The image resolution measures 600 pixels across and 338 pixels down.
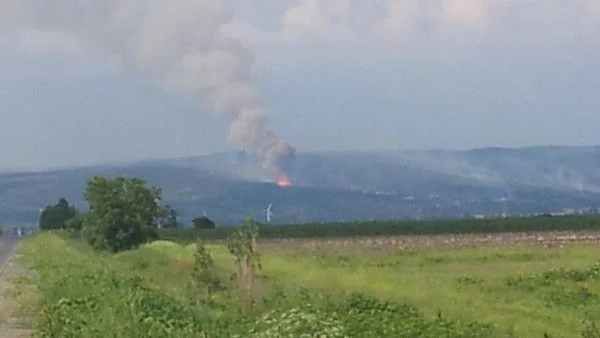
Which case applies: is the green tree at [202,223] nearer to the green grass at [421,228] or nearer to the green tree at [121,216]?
the green grass at [421,228]

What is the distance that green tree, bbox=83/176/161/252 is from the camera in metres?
54.6

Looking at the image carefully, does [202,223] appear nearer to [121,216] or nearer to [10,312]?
[121,216]

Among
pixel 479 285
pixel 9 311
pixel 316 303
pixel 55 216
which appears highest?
pixel 55 216

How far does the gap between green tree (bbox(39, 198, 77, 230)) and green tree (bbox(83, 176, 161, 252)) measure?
46.1 m

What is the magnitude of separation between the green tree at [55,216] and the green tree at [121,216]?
4610 centimetres

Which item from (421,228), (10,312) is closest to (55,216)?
(421,228)

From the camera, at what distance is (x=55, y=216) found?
4117 inches

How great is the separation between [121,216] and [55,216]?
51.4 m

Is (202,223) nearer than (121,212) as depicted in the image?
No

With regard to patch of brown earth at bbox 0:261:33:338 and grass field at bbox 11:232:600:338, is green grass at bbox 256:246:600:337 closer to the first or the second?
grass field at bbox 11:232:600:338

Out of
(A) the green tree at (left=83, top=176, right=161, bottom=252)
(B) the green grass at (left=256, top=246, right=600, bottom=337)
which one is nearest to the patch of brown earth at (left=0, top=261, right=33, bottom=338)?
(B) the green grass at (left=256, top=246, right=600, bottom=337)

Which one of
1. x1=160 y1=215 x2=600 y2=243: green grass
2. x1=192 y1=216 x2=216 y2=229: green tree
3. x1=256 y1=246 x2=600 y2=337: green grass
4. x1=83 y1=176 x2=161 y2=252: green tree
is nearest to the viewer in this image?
x1=256 y1=246 x2=600 y2=337: green grass

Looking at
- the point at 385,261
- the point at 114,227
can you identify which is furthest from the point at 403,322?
the point at 114,227

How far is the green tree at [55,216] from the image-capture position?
103 meters
